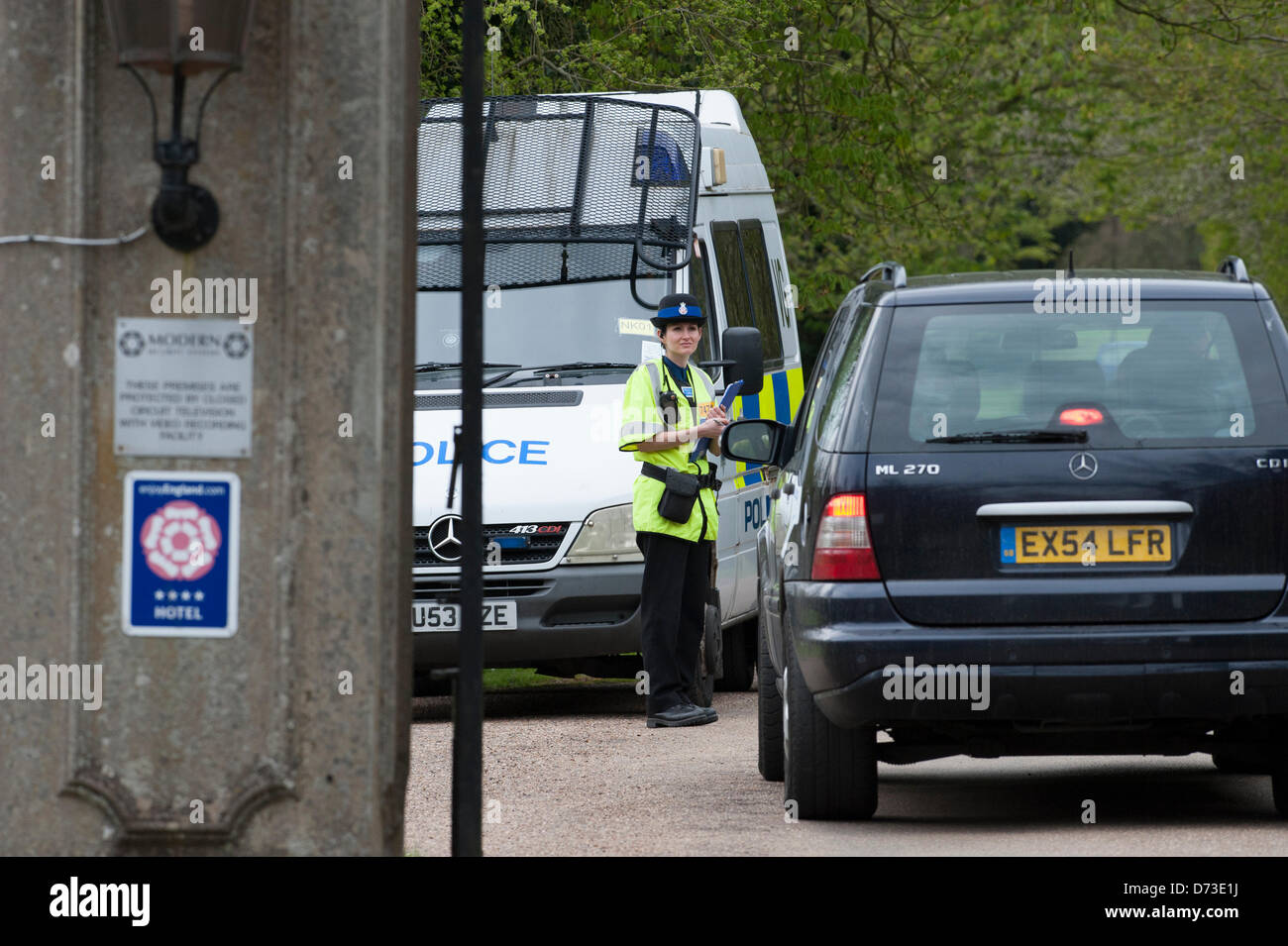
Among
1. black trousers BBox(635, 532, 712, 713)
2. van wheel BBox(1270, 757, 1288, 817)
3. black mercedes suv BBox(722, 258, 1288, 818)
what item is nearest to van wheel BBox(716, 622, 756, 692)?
black trousers BBox(635, 532, 712, 713)

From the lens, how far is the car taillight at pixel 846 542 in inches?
277

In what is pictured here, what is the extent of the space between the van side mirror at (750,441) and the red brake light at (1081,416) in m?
1.80

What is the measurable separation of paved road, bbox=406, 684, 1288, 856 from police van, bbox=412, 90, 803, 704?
620mm

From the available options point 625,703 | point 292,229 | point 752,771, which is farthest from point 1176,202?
point 292,229

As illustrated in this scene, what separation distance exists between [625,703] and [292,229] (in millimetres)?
7859

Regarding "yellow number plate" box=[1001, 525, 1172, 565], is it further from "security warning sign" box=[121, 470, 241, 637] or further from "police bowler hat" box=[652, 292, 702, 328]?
"police bowler hat" box=[652, 292, 702, 328]

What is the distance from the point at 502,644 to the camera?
38.2 feet

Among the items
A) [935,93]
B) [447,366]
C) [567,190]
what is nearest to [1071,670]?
[447,366]

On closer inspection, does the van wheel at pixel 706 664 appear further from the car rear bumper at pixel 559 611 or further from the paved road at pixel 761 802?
the car rear bumper at pixel 559 611

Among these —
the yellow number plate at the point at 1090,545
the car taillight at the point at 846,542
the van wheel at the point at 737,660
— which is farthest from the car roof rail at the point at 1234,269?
the van wheel at the point at 737,660

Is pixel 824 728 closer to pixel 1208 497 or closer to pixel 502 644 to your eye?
pixel 1208 497

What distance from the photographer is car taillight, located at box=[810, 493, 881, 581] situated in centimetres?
705
